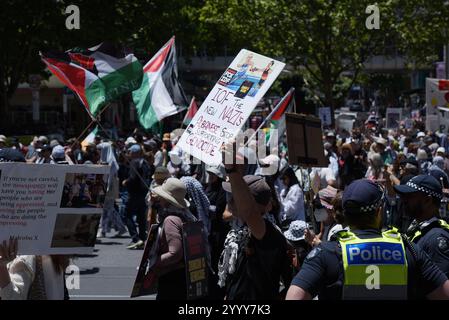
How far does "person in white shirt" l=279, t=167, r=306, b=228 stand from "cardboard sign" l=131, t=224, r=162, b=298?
4.61 metres

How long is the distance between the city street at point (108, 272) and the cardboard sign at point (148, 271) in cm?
381

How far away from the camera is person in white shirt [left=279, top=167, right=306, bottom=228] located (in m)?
11.2

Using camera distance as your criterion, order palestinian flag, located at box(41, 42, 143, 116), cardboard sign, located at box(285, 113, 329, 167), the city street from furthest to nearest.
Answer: the city street, palestinian flag, located at box(41, 42, 143, 116), cardboard sign, located at box(285, 113, 329, 167)

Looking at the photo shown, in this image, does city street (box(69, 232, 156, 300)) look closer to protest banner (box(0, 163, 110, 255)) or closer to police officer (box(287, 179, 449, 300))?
protest banner (box(0, 163, 110, 255))

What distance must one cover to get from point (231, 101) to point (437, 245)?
2.32m

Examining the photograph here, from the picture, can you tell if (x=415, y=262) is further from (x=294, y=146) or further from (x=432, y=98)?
(x=432, y=98)

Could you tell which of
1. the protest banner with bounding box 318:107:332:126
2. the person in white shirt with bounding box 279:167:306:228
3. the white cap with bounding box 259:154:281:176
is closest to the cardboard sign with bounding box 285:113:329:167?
the person in white shirt with bounding box 279:167:306:228

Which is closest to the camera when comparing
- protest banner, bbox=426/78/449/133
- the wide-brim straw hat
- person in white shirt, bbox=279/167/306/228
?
the wide-brim straw hat

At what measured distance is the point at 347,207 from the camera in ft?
15.0

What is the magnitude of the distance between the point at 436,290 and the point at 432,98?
1938 centimetres

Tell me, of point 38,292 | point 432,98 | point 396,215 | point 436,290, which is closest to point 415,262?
point 436,290

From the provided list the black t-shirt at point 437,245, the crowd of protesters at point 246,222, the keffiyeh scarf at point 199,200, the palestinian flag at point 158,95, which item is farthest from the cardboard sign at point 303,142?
the palestinian flag at point 158,95

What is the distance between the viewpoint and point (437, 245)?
17.4 ft

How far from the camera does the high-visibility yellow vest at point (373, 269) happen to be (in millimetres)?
4332
